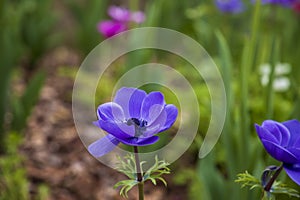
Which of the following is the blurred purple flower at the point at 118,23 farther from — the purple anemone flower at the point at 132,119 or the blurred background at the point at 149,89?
the purple anemone flower at the point at 132,119

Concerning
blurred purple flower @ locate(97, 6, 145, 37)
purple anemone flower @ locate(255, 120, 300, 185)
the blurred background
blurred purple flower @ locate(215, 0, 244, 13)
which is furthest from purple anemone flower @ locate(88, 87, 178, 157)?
blurred purple flower @ locate(215, 0, 244, 13)

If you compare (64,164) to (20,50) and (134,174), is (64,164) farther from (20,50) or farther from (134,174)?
(134,174)

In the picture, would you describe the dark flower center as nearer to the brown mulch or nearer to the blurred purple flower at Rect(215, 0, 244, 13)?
the brown mulch

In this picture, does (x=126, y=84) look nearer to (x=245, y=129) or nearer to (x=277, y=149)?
(x=245, y=129)

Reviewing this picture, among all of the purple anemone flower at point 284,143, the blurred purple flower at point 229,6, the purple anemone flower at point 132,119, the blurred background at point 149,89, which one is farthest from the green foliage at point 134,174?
the blurred purple flower at point 229,6

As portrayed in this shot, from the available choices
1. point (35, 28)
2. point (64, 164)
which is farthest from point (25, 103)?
point (35, 28)

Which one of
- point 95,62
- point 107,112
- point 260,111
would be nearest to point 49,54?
point 95,62
